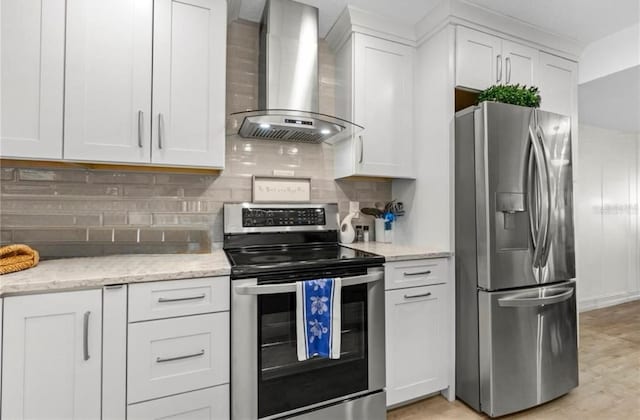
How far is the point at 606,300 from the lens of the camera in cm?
425

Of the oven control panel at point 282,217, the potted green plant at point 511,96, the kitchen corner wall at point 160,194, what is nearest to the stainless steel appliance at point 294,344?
the oven control panel at point 282,217

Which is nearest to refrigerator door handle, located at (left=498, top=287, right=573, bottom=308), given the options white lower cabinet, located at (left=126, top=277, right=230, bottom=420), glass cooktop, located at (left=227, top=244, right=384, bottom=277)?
glass cooktop, located at (left=227, top=244, right=384, bottom=277)

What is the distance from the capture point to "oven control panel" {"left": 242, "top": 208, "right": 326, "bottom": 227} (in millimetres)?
2113

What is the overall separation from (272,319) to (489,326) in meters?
1.26

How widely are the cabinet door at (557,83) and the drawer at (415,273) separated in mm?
1506

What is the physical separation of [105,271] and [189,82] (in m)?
1.05

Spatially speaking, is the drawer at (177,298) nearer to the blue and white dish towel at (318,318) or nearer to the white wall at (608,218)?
the blue and white dish towel at (318,318)

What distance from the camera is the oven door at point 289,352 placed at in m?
1.51

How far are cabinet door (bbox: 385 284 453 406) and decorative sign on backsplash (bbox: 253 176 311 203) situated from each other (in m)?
0.93

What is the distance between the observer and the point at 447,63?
2.08 metres

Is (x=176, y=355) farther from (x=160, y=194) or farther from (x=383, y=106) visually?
(x=383, y=106)

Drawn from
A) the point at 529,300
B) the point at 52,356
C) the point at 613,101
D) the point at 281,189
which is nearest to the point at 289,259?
the point at 281,189

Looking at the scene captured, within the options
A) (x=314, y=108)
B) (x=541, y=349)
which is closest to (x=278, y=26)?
(x=314, y=108)

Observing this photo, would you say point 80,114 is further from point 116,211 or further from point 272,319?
point 272,319
